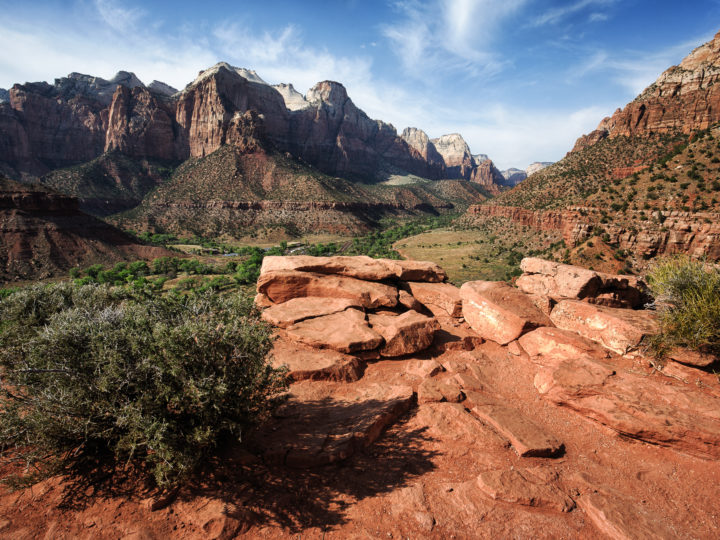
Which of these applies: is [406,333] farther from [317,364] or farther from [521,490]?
[521,490]

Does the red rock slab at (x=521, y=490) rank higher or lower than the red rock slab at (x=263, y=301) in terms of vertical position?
lower

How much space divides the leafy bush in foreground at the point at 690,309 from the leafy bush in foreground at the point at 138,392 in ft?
37.5

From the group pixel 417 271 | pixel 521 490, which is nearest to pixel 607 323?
pixel 521 490

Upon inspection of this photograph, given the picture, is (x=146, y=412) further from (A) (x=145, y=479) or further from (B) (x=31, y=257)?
(B) (x=31, y=257)

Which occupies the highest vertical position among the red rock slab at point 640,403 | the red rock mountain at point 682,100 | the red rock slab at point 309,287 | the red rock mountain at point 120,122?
the red rock mountain at point 120,122

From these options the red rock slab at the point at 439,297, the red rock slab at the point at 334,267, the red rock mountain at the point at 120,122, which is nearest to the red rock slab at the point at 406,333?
the red rock slab at the point at 439,297

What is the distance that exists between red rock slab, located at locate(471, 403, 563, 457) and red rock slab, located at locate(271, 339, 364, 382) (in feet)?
13.1

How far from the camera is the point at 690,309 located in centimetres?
929

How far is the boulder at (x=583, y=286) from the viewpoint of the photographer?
13.1 meters

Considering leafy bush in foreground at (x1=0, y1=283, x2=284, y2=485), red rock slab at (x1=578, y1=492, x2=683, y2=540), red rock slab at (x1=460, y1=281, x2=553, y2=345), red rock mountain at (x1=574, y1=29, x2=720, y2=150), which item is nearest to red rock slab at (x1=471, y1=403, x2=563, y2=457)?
red rock slab at (x1=578, y1=492, x2=683, y2=540)

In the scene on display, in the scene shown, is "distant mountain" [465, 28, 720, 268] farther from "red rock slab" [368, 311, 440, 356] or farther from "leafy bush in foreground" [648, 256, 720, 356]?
"red rock slab" [368, 311, 440, 356]

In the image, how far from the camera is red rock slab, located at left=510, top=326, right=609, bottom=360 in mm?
10656

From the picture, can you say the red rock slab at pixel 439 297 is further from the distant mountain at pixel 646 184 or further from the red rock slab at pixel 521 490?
the distant mountain at pixel 646 184

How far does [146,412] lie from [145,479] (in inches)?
58.8
